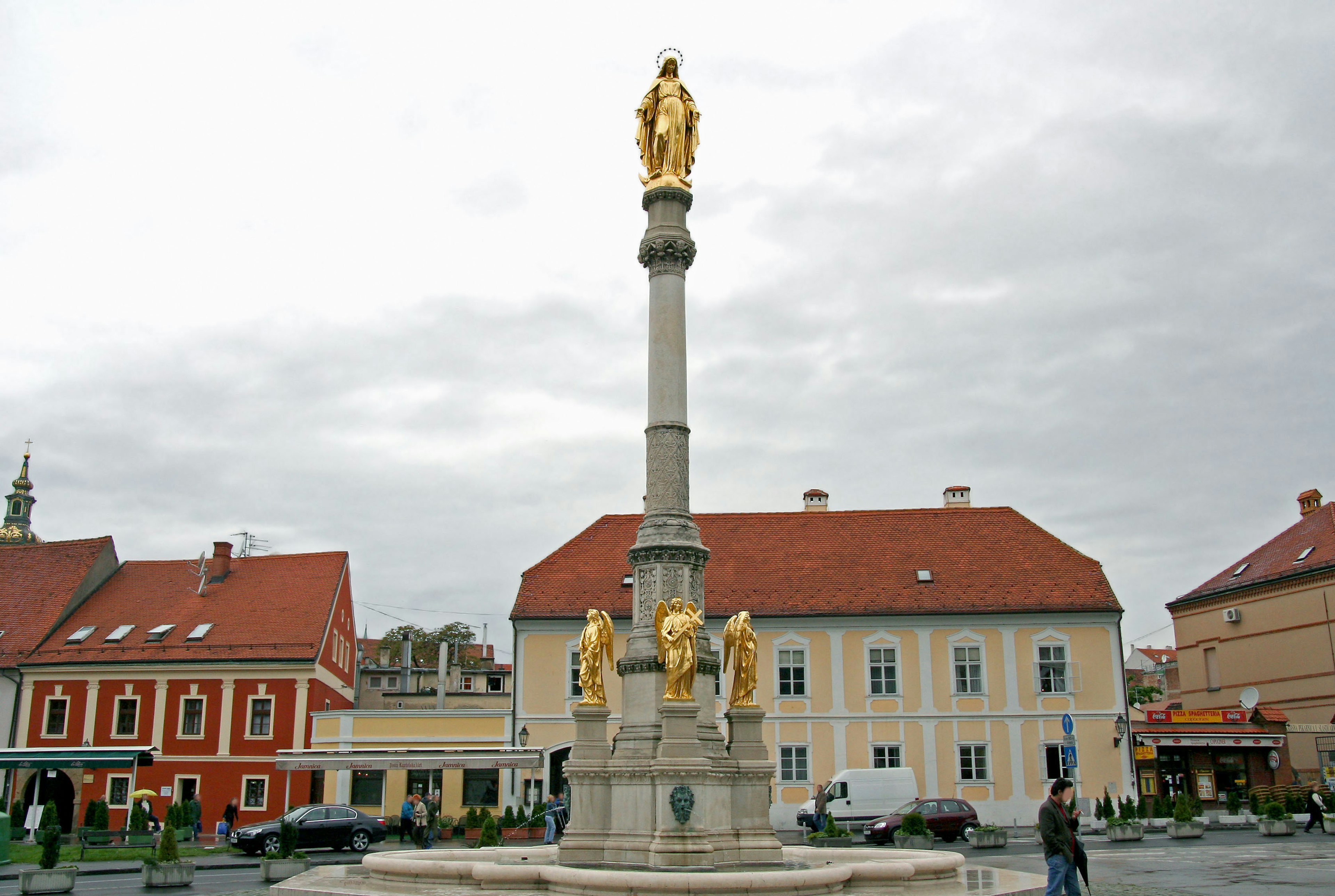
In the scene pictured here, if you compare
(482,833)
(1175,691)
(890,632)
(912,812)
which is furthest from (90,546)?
(1175,691)

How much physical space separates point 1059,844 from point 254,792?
32615mm

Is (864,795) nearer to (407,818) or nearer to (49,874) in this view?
(407,818)

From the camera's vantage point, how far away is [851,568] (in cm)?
4100

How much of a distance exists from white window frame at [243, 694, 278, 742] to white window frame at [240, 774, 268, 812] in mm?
1188

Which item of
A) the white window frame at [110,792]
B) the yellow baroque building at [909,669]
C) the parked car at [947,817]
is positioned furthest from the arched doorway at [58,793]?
the parked car at [947,817]

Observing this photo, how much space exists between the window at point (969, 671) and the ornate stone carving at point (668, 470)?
881 inches

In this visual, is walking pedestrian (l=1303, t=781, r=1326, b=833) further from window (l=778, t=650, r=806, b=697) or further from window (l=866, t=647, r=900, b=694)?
window (l=778, t=650, r=806, b=697)

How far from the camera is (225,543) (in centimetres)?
4566

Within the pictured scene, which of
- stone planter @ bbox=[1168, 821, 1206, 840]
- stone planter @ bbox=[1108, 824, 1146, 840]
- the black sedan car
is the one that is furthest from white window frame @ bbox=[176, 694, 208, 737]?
stone planter @ bbox=[1168, 821, 1206, 840]

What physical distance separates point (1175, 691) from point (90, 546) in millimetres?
73538

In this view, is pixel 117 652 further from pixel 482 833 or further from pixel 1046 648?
pixel 1046 648

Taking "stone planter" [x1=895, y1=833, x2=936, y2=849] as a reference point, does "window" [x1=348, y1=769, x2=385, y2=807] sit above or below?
above

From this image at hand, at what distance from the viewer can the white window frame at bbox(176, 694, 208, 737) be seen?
38.8 meters

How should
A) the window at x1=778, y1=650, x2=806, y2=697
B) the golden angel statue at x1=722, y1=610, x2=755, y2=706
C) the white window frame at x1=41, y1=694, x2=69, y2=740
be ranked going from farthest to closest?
the white window frame at x1=41, y1=694, x2=69, y2=740 → the window at x1=778, y1=650, x2=806, y2=697 → the golden angel statue at x1=722, y1=610, x2=755, y2=706
